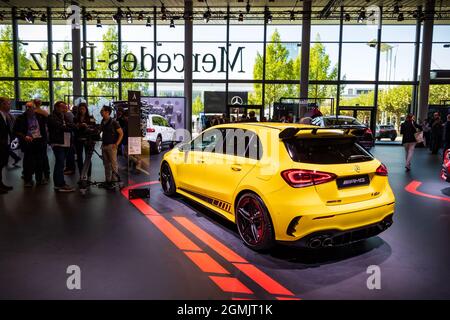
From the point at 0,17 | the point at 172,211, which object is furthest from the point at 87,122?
the point at 0,17

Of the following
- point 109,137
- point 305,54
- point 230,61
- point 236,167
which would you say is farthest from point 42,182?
point 305,54

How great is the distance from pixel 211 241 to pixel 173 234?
542mm

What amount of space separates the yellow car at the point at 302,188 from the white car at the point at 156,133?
27.6 feet

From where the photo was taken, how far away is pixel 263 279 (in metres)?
3.11

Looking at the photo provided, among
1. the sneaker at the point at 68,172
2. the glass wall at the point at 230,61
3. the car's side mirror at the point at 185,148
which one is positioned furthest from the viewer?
the glass wall at the point at 230,61

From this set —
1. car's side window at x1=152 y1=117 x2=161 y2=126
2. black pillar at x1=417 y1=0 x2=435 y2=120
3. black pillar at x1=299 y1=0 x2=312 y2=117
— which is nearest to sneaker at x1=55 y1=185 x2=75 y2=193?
car's side window at x1=152 y1=117 x2=161 y2=126

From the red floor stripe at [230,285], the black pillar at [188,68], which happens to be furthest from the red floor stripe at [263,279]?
the black pillar at [188,68]

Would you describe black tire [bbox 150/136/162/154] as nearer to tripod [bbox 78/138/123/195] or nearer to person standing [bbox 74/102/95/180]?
person standing [bbox 74/102/95/180]

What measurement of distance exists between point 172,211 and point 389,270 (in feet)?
10.3

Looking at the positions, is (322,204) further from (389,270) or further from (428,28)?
(428,28)

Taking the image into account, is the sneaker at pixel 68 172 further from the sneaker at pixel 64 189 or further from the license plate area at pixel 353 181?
the license plate area at pixel 353 181

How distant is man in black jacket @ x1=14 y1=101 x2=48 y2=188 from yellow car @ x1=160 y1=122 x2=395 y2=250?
4297mm

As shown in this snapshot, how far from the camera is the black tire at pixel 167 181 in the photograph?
598cm

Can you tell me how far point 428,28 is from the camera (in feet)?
55.7
